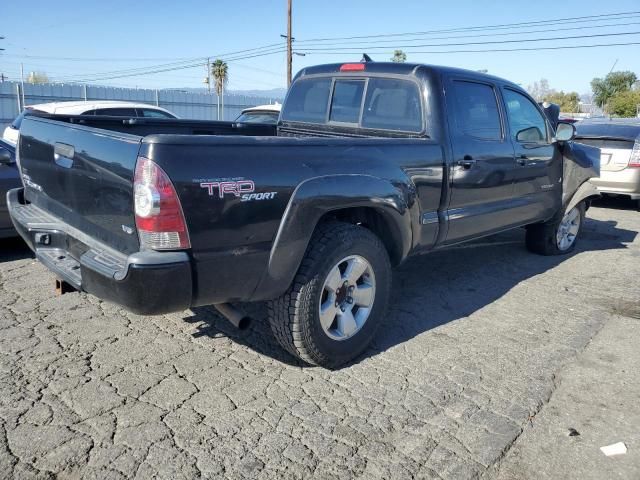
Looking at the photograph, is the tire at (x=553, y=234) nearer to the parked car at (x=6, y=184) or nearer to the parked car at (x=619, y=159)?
the parked car at (x=619, y=159)

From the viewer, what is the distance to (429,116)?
4230mm

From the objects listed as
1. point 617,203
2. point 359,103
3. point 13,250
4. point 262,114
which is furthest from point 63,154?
point 617,203

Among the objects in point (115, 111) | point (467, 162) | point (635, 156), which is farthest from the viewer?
point (115, 111)

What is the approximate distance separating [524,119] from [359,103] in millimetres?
1798

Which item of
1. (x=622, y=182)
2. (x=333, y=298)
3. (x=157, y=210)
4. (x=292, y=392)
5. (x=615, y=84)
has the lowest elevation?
(x=292, y=392)

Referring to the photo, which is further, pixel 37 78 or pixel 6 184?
pixel 37 78

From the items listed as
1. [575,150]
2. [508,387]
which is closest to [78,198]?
[508,387]

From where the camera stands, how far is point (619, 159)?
30.3 ft

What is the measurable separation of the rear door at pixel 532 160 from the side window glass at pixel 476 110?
26 cm

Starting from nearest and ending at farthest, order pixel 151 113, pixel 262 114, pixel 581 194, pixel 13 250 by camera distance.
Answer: pixel 13 250 < pixel 581 194 < pixel 151 113 < pixel 262 114

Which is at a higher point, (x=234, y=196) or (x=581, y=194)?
(x=234, y=196)

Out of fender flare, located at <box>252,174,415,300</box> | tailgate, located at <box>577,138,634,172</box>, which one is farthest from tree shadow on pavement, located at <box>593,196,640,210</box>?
fender flare, located at <box>252,174,415,300</box>

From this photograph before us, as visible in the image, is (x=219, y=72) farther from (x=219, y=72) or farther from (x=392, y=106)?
(x=392, y=106)

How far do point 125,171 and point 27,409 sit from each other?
4.60 feet
